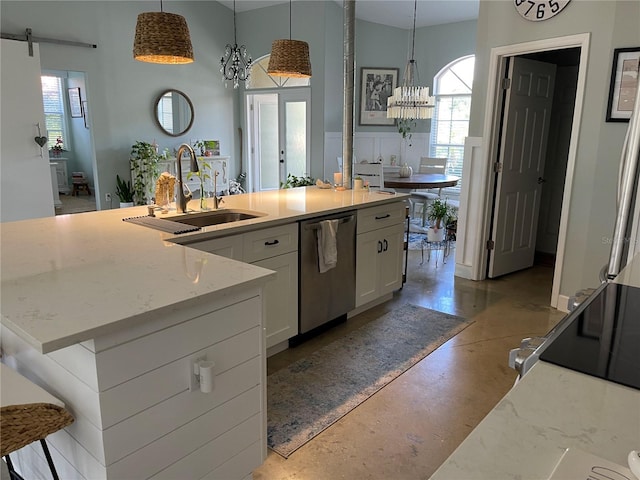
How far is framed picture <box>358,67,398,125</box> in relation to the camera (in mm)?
7629

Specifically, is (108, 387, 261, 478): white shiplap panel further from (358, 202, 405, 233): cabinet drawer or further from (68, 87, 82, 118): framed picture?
(68, 87, 82, 118): framed picture

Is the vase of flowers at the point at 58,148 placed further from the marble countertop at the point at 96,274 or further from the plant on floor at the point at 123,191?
the marble countertop at the point at 96,274

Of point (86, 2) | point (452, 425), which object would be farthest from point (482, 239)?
point (86, 2)

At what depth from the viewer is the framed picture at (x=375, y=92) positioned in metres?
7.63

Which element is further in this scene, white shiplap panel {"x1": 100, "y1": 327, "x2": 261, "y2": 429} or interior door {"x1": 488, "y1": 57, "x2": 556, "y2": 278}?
interior door {"x1": 488, "y1": 57, "x2": 556, "y2": 278}

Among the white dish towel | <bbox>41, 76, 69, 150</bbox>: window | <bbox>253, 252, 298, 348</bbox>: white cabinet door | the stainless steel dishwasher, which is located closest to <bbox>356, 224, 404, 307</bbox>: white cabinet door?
the stainless steel dishwasher

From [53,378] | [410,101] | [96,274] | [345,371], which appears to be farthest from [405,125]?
[53,378]

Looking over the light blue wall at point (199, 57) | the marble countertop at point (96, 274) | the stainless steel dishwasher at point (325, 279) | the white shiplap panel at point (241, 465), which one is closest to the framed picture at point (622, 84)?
the stainless steel dishwasher at point (325, 279)

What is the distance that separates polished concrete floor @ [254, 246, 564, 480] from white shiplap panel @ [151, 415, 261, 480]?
0.97 ft

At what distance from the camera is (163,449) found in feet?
4.97

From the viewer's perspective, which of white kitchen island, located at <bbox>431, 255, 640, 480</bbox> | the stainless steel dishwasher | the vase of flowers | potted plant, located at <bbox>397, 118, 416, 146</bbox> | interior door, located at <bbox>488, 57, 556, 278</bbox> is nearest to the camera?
white kitchen island, located at <bbox>431, 255, 640, 480</bbox>

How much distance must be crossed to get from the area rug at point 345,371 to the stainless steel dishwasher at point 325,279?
192 millimetres

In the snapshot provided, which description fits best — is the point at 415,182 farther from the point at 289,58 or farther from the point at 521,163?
the point at 289,58

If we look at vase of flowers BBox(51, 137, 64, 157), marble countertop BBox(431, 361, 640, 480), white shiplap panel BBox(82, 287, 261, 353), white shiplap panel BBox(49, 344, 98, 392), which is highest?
vase of flowers BBox(51, 137, 64, 157)
